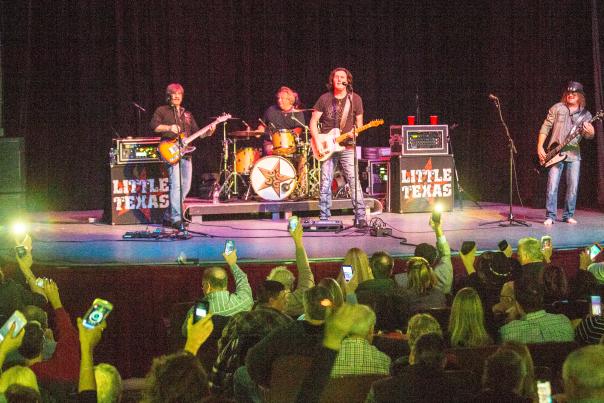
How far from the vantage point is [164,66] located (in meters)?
14.2

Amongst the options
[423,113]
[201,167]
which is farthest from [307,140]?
[423,113]

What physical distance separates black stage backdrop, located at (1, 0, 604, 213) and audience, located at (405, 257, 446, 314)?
7.90 meters

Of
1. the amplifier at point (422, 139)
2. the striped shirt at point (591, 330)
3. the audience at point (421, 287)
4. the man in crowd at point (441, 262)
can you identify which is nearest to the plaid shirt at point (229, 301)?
the audience at point (421, 287)

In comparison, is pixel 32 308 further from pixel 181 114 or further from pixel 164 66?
pixel 164 66

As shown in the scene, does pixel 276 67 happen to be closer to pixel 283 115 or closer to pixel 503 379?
pixel 283 115

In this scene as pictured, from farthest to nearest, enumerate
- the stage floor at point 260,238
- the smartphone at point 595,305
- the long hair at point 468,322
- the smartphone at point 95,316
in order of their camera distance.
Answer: the stage floor at point 260,238
the smartphone at point 595,305
the long hair at point 468,322
the smartphone at point 95,316

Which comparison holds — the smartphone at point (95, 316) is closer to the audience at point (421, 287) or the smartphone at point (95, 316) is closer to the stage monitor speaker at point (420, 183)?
the audience at point (421, 287)

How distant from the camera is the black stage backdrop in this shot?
Answer: 13.6 m

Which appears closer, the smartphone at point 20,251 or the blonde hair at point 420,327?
the blonde hair at point 420,327

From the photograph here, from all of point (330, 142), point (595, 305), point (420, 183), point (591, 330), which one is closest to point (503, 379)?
point (591, 330)

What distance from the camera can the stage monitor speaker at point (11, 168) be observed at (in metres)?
11.1

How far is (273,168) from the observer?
12.5 m

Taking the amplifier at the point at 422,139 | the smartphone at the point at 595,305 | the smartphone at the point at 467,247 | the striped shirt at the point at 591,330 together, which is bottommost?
the striped shirt at the point at 591,330

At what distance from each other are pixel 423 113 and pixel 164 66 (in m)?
5.10
